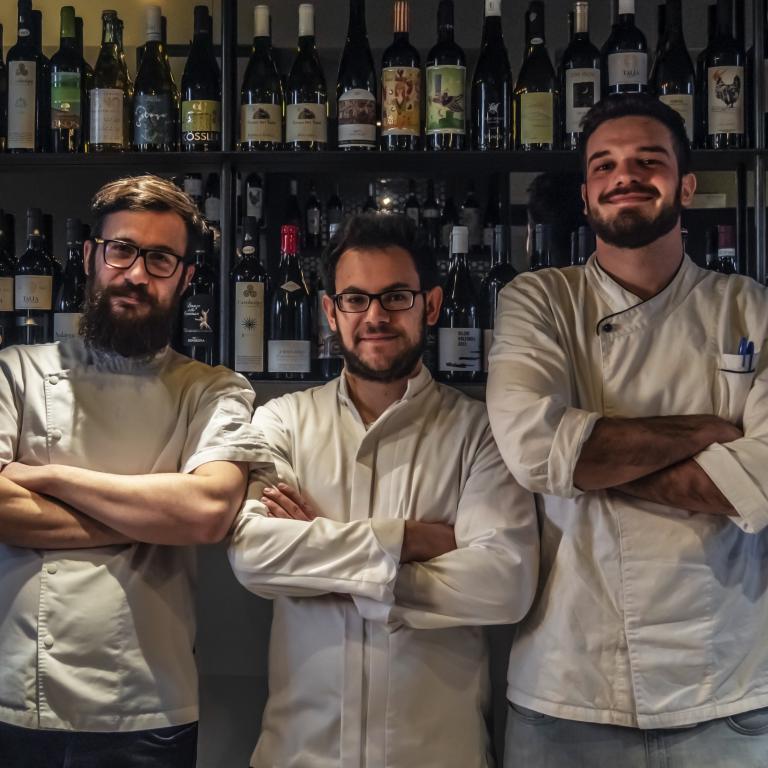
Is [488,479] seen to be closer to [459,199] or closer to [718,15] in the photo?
[459,199]

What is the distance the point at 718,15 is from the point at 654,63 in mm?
213

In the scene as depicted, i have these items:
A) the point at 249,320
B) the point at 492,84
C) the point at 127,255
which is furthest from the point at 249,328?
the point at 492,84

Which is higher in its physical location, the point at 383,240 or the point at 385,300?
the point at 383,240

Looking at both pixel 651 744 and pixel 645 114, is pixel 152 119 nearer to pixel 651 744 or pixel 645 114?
pixel 645 114

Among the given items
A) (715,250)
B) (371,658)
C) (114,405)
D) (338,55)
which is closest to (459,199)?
(338,55)

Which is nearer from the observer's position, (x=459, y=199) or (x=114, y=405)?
(x=114, y=405)

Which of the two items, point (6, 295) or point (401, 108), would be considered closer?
point (401, 108)

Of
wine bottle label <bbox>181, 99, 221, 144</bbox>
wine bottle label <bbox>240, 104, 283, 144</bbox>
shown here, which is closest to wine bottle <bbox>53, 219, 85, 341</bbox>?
wine bottle label <bbox>181, 99, 221, 144</bbox>

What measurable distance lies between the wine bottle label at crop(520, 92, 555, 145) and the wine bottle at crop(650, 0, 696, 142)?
37cm

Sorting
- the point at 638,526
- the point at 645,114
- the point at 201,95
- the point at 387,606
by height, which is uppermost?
the point at 201,95

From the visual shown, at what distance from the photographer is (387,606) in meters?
1.48

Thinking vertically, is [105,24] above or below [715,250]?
above

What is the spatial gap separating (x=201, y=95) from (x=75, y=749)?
1.38 meters

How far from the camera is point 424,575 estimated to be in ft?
4.92
